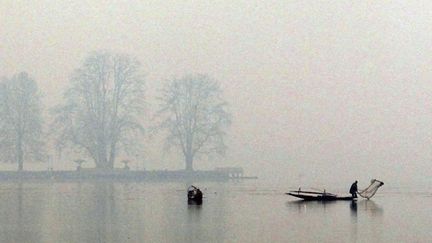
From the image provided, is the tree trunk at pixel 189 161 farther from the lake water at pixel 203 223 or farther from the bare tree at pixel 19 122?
the lake water at pixel 203 223

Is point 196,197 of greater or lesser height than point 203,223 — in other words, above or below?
above

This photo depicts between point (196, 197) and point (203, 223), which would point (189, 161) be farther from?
point (203, 223)

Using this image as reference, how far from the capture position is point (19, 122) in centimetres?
10525

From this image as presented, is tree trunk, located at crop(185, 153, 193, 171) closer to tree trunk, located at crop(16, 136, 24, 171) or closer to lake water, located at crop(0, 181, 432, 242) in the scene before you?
tree trunk, located at crop(16, 136, 24, 171)

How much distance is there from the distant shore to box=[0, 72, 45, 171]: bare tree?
365cm

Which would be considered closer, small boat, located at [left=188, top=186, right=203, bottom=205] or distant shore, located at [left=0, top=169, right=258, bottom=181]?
small boat, located at [left=188, top=186, right=203, bottom=205]

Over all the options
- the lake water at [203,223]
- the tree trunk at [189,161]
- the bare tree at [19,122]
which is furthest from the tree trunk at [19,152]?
the lake water at [203,223]

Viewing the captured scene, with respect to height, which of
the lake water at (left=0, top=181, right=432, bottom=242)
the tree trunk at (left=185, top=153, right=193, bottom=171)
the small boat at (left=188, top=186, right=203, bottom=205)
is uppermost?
the tree trunk at (left=185, top=153, right=193, bottom=171)

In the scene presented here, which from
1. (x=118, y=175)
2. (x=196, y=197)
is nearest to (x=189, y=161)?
(x=118, y=175)

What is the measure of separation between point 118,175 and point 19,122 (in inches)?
618

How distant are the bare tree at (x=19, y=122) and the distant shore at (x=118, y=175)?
3648 mm

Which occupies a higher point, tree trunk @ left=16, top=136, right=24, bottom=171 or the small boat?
tree trunk @ left=16, top=136, right=24, bottom=171

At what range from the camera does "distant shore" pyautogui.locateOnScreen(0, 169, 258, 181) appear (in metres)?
106

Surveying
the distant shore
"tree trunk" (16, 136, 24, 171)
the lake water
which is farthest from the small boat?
"tree trunk" (16, 136, 24, 171)
